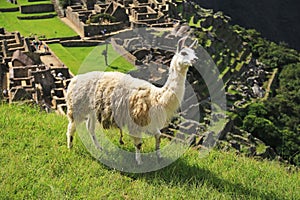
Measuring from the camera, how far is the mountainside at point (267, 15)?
2761 inches

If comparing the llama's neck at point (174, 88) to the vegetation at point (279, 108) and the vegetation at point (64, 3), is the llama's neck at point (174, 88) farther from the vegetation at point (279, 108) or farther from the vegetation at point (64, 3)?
the vegetation at point (64, 3)

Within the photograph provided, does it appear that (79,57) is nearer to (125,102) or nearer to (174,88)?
(125,102)

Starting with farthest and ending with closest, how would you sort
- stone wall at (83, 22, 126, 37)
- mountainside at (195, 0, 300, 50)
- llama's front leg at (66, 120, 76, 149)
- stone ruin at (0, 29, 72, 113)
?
mountainside at (195, 0, 300, 50) < stone wall at (83, 22, 126, 37) < stone ruin at (0, 29, 72, 113) < llama's front leg at (66, 120, 76, 149)

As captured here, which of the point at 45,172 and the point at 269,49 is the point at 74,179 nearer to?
the point at 45,172

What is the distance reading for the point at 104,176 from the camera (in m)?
4.72

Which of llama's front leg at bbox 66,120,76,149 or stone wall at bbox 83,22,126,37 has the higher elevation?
llama's front leg at bbox 66,120,76,149

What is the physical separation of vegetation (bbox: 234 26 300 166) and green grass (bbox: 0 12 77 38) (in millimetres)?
13734

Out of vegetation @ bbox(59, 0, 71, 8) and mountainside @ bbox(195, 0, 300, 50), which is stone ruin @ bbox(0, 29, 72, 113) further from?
mountainside @ bbox(195, 0, 300, 50)

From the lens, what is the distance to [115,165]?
500cm

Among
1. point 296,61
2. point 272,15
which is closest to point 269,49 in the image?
point 296,61

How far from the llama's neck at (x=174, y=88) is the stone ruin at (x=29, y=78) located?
10105mm

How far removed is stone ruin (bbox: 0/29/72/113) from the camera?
15663 millimetres

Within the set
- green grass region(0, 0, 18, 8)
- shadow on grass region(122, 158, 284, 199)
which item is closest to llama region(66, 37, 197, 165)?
shadow on grass region(122, 158, 284, 199)

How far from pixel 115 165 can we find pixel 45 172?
78cm
